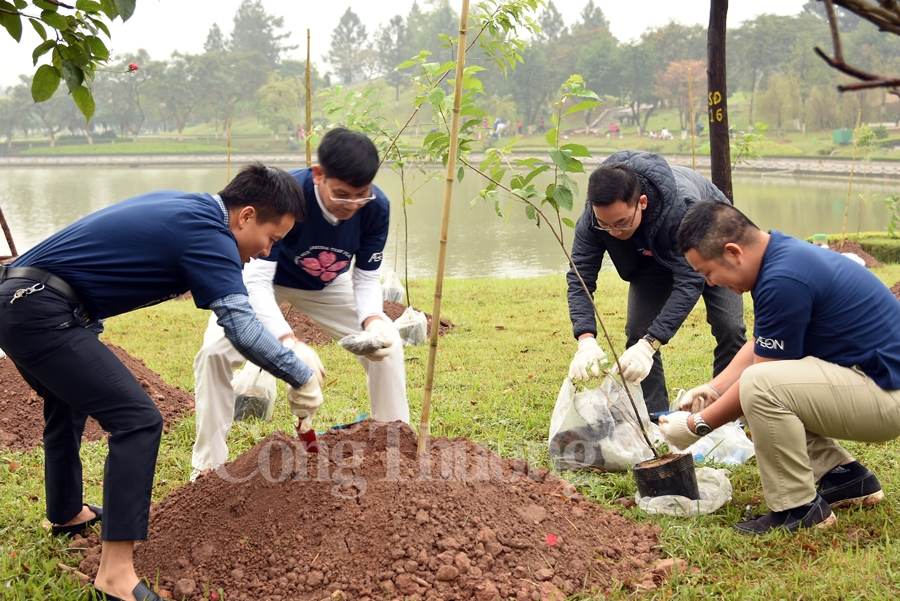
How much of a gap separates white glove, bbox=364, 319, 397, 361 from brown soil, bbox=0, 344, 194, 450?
1.41 meters

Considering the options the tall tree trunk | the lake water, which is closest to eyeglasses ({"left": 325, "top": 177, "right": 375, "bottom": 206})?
the tall tree trunk

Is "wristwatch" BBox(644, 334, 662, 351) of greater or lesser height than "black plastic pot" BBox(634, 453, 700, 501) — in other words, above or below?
above

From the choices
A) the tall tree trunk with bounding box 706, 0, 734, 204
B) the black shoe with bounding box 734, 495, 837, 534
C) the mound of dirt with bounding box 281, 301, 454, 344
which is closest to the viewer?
the black shoe with bounding box 734, 495, 837, 534

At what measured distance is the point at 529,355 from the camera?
530 cm

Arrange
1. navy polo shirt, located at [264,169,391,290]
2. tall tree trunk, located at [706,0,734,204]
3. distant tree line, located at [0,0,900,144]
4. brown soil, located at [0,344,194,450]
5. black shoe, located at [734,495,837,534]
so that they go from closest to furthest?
black shoe, located at [734,495,837,534]
navy polo shirt, located at [264,169,391,290]
brown soil, located at [0,344,194,450]
tall tree trunk, located at [706,0,734,204]
distant tree line, located at [0,0,900,144]

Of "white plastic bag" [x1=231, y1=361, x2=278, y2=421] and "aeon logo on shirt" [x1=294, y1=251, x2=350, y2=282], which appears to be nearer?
"aeon logo on shirt" [x1=294, y1=251, x2=350, y2=282]

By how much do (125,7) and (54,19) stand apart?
1.14ft

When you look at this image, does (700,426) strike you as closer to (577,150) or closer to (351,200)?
(577,150)

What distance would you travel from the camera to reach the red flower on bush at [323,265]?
3143 mm

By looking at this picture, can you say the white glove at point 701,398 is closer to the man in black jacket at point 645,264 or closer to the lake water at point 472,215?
the man in black jacket at point 645,264

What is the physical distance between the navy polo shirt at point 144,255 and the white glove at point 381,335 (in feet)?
2.65

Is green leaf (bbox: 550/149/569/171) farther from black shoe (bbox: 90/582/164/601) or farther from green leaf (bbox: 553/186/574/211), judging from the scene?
black shoe (bbox: 90/582/164/601)

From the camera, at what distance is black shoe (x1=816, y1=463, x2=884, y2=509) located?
109 inches

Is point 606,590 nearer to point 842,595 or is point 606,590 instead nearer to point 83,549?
point 842,595
